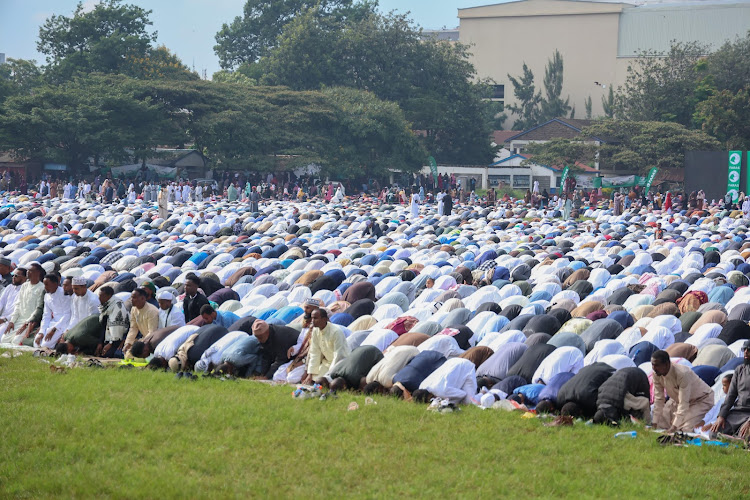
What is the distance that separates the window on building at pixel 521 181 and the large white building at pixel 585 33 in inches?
814

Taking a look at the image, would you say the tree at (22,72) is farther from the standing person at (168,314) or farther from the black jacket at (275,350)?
the black jacket at (275,350)

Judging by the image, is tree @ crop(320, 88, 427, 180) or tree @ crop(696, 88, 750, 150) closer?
tree @ crop(696, 88, 750, 150)

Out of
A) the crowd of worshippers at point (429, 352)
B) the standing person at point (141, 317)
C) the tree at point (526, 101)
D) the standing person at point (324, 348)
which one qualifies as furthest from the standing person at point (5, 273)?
the tree at point (526, 101)

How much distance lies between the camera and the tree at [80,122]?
3797 cm

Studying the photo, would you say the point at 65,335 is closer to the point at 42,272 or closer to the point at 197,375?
the point at 42,272

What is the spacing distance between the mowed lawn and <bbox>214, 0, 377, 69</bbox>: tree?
188 feet

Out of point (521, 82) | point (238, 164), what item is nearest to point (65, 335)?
point (238, 164)

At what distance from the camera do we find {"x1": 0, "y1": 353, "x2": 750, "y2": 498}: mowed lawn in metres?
5.88

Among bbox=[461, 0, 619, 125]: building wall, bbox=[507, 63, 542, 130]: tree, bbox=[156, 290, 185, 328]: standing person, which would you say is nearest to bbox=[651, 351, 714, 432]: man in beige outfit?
bbox=[156, 290, 185, 328]: standing person

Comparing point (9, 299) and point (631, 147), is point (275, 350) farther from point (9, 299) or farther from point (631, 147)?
point (631, 147)

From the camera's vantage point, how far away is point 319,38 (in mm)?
52250

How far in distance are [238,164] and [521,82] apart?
33.6 m

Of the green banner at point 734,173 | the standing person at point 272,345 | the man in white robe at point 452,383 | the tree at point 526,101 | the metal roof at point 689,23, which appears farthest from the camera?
the tree at point 526,101

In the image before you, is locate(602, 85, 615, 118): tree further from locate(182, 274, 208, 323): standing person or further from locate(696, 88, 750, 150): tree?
locate(182, 274, 208, 323): standing person
